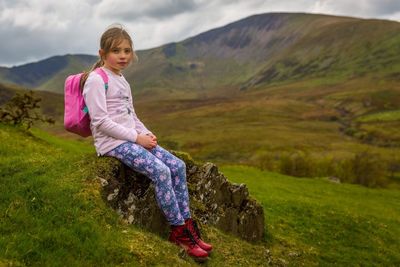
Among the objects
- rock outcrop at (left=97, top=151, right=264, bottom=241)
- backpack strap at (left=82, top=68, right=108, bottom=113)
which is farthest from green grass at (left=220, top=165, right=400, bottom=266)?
backpack strap at (left=82, top=68, right=108, bottom=113)

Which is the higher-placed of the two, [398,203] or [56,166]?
[56,166]

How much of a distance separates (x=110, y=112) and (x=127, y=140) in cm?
92

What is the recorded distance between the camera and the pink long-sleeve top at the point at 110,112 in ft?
39.3

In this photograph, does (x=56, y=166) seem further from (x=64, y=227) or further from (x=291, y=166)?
(x=291, y=166)

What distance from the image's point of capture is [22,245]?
9.59 m

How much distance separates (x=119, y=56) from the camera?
1248 centimetres

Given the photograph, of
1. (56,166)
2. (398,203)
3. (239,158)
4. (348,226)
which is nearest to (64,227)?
(56,166)

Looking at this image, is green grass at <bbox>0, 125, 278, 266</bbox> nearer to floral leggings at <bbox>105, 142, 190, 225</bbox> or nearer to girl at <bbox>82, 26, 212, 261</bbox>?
girl at <bbox>82, 26, 212, 261</bbox>

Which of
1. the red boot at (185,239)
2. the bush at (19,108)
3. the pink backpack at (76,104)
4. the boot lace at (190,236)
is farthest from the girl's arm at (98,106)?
the bush at (19,108)

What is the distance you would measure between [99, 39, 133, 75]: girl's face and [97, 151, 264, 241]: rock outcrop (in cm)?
290

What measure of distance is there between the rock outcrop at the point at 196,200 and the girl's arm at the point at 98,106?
1786 millimetres

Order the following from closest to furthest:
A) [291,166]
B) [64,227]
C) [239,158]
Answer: [64,227] → [291,166] → [239,158]

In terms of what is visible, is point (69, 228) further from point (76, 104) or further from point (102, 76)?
point (102, 76)

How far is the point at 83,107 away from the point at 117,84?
1.13 metres
